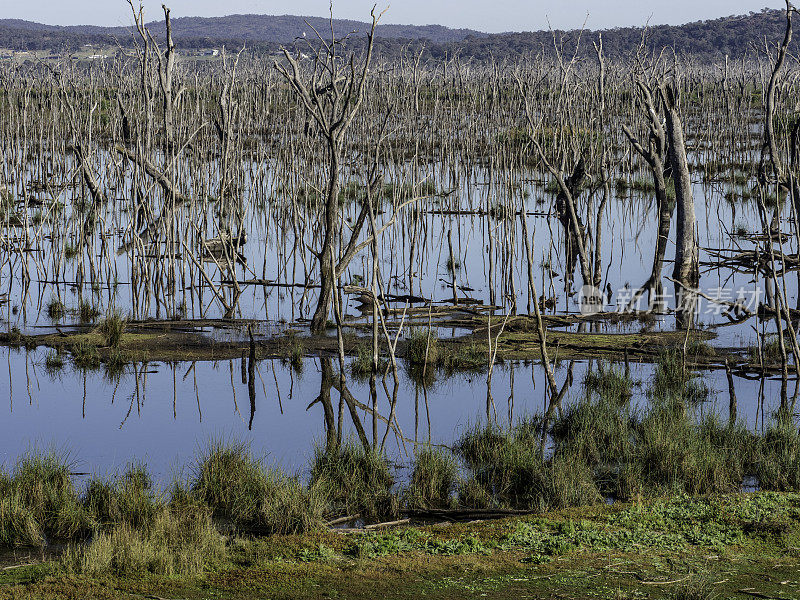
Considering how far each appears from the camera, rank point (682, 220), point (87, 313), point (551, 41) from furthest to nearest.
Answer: point (551, 41) < point (682, 220) < point (87, 313)

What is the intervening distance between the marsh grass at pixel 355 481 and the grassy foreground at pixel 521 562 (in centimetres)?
41

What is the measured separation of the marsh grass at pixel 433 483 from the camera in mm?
5547

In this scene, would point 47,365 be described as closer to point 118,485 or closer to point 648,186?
point 118,485

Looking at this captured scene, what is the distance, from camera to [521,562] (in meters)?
4.76

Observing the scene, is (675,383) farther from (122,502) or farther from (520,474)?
(122,502)

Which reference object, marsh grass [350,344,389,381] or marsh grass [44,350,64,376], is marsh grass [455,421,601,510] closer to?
marsh grass [350,344,389,381]

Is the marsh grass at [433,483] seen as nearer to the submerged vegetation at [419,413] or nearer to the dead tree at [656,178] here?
the submerged vegetation at [419,413]

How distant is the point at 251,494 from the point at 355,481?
25.1 inches

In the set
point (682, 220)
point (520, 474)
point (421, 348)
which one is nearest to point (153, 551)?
point (520, 474)

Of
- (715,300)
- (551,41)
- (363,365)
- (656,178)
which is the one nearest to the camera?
(715,300)

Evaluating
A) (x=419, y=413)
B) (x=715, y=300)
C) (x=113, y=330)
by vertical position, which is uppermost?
(x=715, y=300)

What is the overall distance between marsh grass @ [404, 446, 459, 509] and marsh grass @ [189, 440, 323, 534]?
23.8 inches

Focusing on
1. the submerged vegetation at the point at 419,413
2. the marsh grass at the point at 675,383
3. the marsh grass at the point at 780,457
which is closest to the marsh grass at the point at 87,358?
the submerged vegetation at the point at 419,413

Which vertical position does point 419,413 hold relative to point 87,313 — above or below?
below
